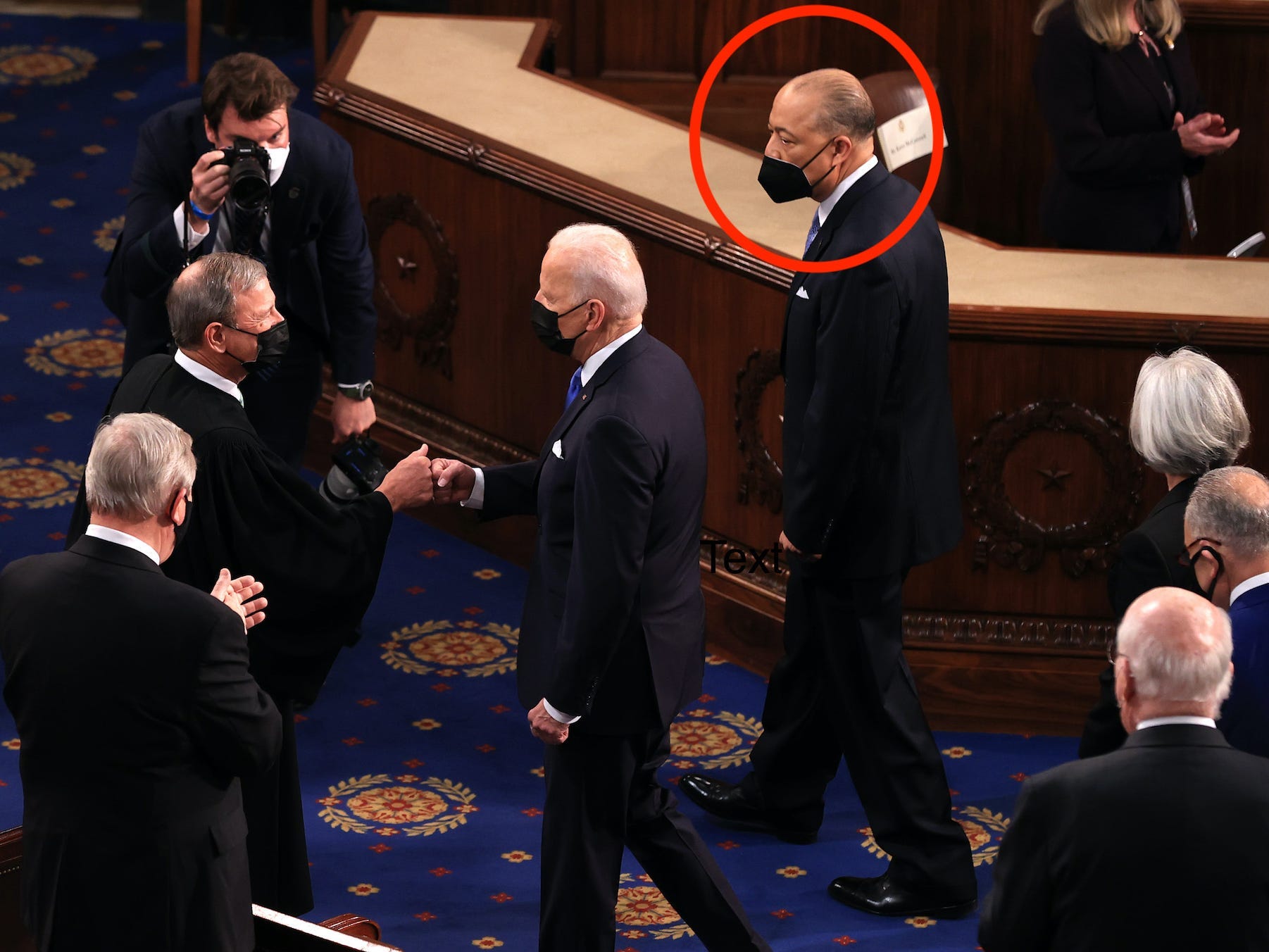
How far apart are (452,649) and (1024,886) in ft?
9.12

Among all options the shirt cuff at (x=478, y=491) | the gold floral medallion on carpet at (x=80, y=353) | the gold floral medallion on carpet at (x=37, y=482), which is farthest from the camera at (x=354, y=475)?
the gold floral medallion on carpet at (x=80, y=353)

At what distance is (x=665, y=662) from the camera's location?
3297 mm

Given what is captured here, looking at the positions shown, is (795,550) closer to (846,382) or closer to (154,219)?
(846,382)

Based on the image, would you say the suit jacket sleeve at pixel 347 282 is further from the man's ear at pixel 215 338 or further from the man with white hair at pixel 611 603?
the man with white hair at pixel 611 603

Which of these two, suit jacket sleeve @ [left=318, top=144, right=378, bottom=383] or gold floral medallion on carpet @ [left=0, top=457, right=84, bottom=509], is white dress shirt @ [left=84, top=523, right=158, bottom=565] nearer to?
suit jacket sleeve @ [left=318, top=144, right=378, bottom=383]

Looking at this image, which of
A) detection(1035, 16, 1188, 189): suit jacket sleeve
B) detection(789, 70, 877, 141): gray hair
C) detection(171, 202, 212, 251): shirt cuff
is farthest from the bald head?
detection(1035, 16, 1188, 189): suit jacket sleeve

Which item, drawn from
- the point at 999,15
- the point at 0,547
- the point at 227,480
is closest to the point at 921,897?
the point at 227,480

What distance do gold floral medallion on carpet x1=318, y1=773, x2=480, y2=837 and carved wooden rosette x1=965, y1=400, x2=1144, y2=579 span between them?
141 centimetres

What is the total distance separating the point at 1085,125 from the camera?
5098 mm

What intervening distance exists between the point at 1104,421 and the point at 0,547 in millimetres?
2981

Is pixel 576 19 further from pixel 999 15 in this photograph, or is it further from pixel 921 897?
pixel 921 897

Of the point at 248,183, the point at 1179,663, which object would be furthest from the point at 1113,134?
the point at 1179,663

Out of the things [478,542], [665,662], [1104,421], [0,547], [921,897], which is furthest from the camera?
[478,542]

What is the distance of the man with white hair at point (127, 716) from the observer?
2.68 m
